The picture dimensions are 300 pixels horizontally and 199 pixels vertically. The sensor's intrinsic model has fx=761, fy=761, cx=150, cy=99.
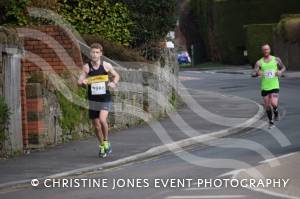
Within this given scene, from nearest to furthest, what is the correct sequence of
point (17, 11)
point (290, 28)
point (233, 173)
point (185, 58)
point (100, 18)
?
point (233, 173) < point (17, 11) < point (100, 18) < point (290, 28) < point (185, 58)

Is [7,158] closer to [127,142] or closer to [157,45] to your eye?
[127,142]

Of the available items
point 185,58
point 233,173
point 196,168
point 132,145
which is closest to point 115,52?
point 132,145

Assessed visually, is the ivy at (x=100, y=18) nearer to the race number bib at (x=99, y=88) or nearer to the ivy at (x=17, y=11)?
the ivy at (x=17, y=11)

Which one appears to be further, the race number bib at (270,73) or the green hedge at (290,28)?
the green hedge at (290,28)

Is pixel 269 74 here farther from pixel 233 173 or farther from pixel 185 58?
pixel 185 58

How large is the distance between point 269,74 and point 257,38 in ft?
112

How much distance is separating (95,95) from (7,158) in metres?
1.83

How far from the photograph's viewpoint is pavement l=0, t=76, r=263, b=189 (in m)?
11.2

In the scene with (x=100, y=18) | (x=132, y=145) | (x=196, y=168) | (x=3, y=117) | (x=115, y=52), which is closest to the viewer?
(x=196, y=168)

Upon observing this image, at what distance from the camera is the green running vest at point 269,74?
1596cm

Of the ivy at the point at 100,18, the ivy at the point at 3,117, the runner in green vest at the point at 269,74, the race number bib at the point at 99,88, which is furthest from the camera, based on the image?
the ivy at the point at 100,18

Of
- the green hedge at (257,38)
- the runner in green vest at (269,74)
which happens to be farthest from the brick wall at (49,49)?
the green hedge at (257,38)

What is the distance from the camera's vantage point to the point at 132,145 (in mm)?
13805

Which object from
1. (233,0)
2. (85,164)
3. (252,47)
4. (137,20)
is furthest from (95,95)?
(233,0)
